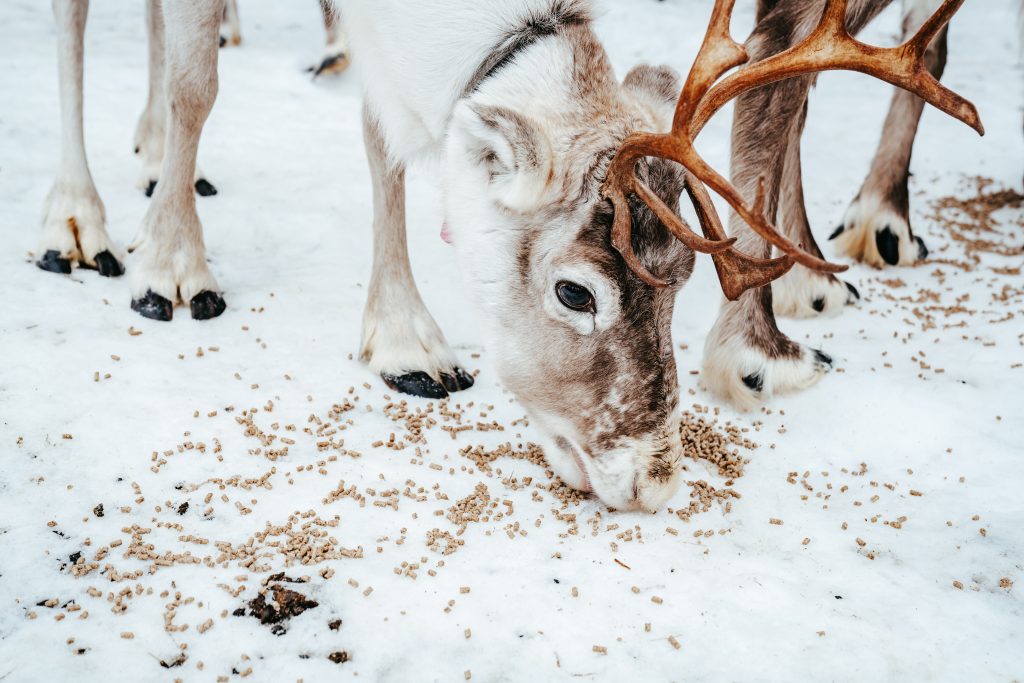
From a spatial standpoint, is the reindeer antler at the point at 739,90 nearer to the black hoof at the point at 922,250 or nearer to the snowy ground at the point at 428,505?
the snowy ground at the point at 428,505

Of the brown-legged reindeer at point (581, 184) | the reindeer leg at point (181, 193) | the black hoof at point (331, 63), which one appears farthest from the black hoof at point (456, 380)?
the black hoof at point (331, 63)

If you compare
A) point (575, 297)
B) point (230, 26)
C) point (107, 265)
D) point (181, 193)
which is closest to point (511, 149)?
point (575, 297)

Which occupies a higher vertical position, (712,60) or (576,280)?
(712,60)

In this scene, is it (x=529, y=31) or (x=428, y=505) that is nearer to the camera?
(x=529, y=31)

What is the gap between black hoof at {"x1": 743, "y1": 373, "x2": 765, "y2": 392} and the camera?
3684mm

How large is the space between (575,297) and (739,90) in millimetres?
793

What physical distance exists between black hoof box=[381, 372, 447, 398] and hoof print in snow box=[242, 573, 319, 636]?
1328 mm

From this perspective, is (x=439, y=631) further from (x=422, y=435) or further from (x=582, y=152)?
(x=582, y=152)

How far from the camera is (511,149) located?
98.8 inches

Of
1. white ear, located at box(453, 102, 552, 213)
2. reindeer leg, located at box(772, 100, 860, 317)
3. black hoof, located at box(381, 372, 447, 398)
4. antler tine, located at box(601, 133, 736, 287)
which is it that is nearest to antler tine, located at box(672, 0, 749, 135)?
antler tine, located at box(601, 133, 736, 287)

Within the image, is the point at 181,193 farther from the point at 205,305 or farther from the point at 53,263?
the point at 53,263

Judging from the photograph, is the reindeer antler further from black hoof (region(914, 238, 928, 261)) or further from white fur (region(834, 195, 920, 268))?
black hoof (region(914, 238, 928, 261))

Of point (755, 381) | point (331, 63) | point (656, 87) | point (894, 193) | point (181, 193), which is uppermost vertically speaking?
point (656, 87)

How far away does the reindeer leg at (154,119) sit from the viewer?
5156 mm
